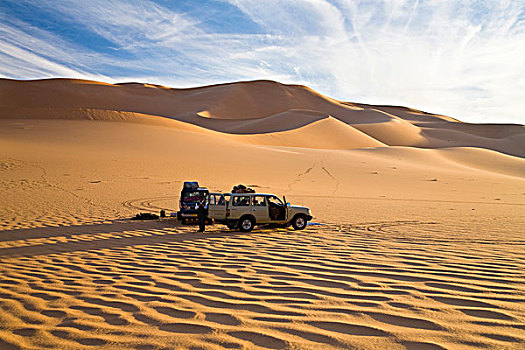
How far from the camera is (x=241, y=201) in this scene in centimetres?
1020

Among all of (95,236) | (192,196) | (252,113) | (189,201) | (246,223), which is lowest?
(95,236)

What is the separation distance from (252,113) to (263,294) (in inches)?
4567

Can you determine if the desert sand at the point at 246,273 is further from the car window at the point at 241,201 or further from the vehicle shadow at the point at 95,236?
the car window at the point at 241,201

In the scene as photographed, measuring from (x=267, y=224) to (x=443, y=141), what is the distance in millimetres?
90469

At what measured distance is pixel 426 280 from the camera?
198 inches

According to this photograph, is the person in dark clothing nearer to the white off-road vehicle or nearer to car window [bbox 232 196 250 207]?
the white off-road vehicle

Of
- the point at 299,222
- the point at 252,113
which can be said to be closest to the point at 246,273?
the point at 299,222

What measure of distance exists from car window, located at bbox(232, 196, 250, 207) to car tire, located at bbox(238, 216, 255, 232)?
0.36 meters

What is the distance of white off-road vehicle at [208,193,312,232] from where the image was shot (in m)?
10.1

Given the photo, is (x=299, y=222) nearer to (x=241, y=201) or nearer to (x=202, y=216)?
(x=241, y=201)

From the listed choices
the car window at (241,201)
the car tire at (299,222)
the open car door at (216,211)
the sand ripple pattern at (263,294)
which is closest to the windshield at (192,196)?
the open car door at (216,211)

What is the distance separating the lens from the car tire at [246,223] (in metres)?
10.1

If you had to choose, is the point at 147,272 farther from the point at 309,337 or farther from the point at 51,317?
the point at 309,337

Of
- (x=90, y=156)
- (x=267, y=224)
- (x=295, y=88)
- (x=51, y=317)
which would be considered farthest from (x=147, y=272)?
(x=295, y=88)
